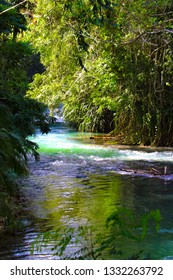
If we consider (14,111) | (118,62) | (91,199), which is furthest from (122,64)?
(14,111)

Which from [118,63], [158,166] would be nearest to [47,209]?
[158,166]

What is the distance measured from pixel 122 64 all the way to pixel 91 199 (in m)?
9.28

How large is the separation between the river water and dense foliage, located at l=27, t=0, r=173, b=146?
203cm

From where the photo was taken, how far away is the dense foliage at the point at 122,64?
14.4 metres

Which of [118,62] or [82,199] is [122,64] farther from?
[82,199]

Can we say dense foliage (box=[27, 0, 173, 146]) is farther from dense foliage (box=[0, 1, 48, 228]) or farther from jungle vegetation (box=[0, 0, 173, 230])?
dense foliage (box=[0, 1, 48, 228])

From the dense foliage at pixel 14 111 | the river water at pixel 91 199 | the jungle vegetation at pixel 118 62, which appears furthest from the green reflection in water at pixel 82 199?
the jungle vegetation at pixel 118 62

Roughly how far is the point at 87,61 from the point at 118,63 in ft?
7.68

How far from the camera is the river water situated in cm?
533

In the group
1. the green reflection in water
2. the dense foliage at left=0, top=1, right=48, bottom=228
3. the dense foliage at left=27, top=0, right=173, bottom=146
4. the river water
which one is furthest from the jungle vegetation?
the dense foliage at left=0, top=1, right=48, bottom=228

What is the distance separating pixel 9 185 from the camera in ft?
18.6

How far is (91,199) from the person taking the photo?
26.6 feet

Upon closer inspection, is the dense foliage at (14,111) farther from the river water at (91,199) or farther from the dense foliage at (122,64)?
the dense foliage at (122,64)

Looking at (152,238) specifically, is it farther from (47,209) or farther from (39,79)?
(39,79)
